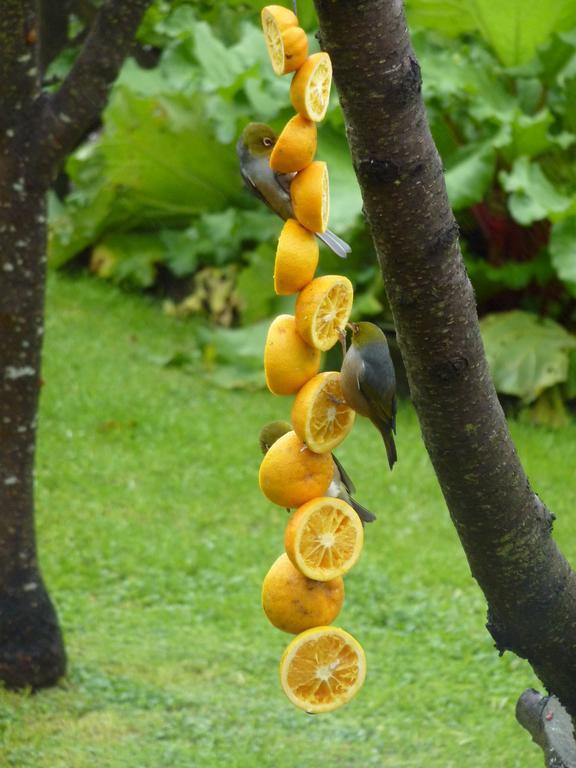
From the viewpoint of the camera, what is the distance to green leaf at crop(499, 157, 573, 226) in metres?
4.83

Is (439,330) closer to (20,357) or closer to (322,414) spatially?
(322,414)

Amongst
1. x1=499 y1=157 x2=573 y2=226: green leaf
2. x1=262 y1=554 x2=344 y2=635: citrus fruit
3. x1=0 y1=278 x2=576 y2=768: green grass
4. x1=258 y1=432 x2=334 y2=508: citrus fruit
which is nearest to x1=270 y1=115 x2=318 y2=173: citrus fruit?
x1=258 y1=432 x2=334 y2=508: citrus fruit

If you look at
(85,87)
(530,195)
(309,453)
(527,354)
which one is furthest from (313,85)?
(527,354)

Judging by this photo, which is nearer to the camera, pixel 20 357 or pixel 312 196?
pixel 312 196

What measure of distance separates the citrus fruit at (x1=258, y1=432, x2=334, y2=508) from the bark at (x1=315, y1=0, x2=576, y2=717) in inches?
5.6

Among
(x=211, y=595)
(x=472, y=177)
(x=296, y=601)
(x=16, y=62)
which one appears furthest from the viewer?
(x=472, y=177)

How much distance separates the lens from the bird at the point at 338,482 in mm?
1476

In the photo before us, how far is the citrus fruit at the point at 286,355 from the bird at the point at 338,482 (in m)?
0.14

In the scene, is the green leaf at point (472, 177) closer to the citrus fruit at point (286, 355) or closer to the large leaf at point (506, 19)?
the large leaf at point (506, 19)

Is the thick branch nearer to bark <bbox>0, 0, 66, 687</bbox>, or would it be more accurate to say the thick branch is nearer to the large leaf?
bark <bbox>0, 0, 66, 687</bbox>

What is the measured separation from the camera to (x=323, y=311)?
1.33m

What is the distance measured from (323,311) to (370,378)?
0.10 metres

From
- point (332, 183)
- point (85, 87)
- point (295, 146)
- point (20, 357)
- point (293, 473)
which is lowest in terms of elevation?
point (332, 183)

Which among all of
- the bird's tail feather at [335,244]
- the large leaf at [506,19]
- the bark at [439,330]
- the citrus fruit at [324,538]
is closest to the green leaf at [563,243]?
the large leaf at [506,19]
